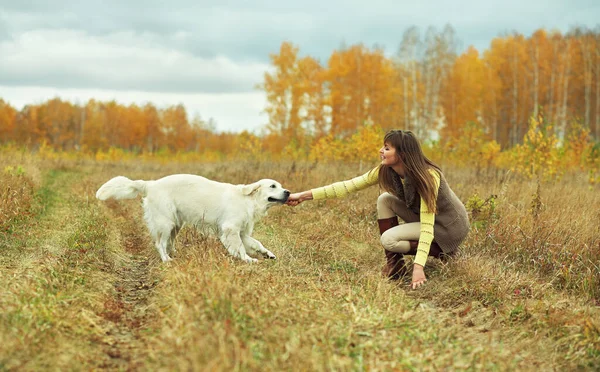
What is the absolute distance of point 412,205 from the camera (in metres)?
5.66

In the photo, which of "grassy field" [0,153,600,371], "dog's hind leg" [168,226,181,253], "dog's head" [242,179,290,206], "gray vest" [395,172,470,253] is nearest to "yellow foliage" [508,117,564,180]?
"grassy field" [0,153,600,371]

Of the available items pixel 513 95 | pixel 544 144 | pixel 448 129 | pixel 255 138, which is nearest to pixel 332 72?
pixel 448 129

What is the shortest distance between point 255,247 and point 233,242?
0.28 meters

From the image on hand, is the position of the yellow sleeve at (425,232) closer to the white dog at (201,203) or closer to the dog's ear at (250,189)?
the white dog at (201,203)

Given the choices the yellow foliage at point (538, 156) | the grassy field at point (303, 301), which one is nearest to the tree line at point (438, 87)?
the yellow foliage at point (538, 156)

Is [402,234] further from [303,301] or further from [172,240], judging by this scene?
[172,240]

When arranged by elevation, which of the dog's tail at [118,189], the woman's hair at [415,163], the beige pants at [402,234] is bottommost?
the beige pants at [402,234]

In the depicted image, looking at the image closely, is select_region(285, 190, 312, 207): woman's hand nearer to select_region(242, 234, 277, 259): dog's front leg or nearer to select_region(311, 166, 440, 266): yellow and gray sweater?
select_region(311, 166, 440, 266): yellow and gray sweater

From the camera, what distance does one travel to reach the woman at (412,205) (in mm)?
5184

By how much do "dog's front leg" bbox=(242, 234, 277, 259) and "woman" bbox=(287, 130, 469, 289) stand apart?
27.1 inches

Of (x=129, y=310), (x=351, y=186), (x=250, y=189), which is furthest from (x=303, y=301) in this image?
(x=250, y=189)

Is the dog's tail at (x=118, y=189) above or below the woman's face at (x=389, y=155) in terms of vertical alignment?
below

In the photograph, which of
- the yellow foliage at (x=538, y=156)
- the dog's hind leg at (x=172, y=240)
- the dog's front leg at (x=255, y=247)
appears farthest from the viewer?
the yellow foliage at (x=538, y=156)

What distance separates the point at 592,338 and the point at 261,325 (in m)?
2.34
